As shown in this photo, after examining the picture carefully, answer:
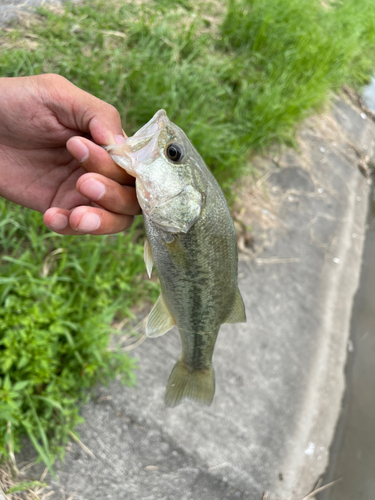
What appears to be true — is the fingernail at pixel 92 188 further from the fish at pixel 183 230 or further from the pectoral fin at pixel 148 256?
the pectoral fin at pixel 148 256

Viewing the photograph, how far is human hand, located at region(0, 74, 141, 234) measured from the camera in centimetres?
139

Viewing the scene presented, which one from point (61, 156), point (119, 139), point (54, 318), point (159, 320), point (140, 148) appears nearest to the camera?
point (140, 148)

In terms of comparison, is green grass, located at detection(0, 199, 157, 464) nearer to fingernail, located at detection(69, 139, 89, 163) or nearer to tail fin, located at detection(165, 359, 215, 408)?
tail fin, located at detection(165, 359, 215, 408)

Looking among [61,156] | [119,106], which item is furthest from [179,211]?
[119,106]

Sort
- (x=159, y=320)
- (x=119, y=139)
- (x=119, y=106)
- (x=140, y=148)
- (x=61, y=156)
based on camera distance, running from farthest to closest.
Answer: (x=119, y=106) → (x=61, y=156) → (x=159, y=320) → (x=119, y=139) → (x=140, y=148)

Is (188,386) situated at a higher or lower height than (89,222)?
lower

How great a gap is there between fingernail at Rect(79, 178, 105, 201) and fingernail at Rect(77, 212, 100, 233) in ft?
0.26

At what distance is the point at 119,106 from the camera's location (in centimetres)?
301

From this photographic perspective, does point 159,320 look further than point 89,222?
Yes

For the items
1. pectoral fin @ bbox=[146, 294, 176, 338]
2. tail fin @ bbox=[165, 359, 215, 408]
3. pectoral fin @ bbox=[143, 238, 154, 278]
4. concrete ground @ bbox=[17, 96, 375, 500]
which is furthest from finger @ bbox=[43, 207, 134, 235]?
concrete ground @ bbox=[17, 96, 375, 500]

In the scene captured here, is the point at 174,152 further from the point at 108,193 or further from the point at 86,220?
the point at 86,220

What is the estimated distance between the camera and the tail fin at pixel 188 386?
71.5 inches

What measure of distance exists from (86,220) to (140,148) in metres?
0.36

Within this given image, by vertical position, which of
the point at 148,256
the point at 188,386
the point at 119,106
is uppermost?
the point at 148,256
